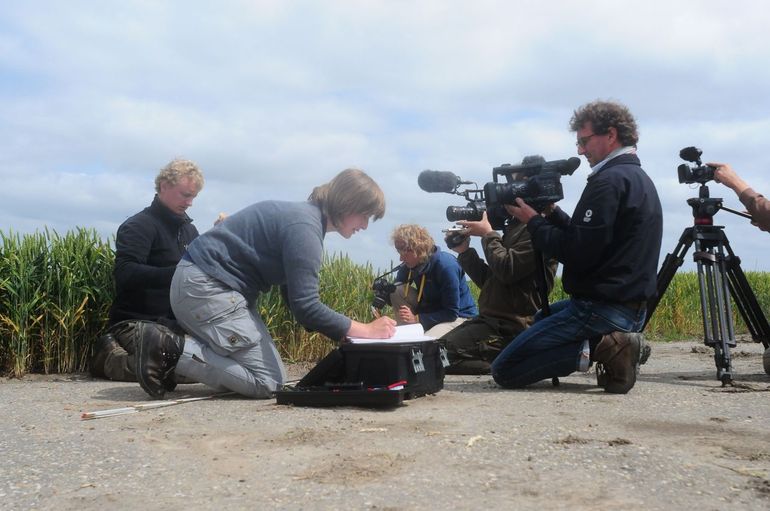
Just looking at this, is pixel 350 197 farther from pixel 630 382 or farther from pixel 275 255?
pixel 630 382

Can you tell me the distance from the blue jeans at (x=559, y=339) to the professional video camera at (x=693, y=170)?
1.44m

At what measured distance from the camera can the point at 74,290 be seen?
7.23 metres

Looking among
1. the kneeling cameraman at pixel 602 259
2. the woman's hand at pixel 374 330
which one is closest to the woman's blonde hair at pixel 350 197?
the woman's hand at pixel 374 330

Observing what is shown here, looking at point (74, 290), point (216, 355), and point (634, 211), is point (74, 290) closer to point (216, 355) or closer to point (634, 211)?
point (216, 355)

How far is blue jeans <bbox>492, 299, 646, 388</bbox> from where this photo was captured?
523cm

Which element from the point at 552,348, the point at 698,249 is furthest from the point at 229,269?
the point at 698,249

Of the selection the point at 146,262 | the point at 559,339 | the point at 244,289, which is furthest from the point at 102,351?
the point at 559,339

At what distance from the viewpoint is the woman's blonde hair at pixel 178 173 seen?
6.45 m

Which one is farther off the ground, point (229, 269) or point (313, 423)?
point (229, 269)

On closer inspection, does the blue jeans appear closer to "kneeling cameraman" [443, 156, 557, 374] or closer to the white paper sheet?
"kneeling cameraman" [443, 156, 557, 374]

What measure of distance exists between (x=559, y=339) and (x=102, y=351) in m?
3.73

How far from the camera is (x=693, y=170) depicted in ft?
20.3

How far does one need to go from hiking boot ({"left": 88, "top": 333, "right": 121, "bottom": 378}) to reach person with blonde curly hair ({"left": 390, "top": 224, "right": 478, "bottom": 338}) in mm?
2456

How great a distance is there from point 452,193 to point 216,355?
2.12 meters
